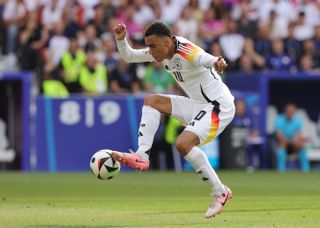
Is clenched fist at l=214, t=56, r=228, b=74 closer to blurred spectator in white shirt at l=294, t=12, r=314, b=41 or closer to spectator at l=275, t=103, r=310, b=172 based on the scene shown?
spectator at l=275, t=103, r=310, b=172

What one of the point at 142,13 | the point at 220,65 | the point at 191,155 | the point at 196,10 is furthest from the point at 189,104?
the point at 196,10

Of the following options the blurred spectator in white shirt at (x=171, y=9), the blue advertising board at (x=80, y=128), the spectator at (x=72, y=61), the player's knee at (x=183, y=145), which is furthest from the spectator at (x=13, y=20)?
the player's knee at (x=183, y=145)

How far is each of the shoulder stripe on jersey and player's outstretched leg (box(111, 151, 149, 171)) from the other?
1.23m

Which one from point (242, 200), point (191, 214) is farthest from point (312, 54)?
point (191, 214)

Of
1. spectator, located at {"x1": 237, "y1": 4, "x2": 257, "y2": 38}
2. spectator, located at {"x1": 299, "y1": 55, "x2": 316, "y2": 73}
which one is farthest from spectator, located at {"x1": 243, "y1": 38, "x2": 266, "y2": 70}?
spectator, located at {"x1": 299, "y1": 55, "x2": 316, "y2": 73}

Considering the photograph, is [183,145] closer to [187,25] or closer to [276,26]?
[187,25]

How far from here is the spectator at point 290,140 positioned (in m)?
23.3

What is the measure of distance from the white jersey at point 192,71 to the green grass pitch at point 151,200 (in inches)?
53.3

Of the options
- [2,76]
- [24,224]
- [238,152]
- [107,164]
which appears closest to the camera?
[24,224]

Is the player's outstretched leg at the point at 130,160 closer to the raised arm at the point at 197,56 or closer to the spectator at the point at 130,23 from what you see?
the raised arm at the point at 197,56

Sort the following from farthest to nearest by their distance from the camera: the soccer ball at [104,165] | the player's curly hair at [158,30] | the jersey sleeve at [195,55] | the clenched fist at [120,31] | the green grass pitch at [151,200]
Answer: the clenched fist at [120,31] → the player's curly hair at [158,30] → the soccer ball at [104,165] → the jersey sleeve at [195,55] → the green grass pitch at [151,200]

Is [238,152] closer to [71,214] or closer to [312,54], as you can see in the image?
[312,54]

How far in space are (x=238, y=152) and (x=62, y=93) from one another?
176 inches

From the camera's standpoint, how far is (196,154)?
10.8m
